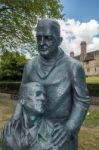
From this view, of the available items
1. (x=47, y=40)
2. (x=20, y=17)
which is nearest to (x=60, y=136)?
(x=47, y=40)

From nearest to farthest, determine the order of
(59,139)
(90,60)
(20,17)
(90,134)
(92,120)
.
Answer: (59,139) < (90,134) < (92,120) < (20,17) < (90,60)

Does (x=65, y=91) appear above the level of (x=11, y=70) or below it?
above

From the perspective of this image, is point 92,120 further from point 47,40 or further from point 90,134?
point 47,40

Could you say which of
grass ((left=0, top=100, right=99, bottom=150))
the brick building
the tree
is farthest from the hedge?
the brick building

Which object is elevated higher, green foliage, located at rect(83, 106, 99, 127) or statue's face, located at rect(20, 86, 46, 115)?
statue's face, located at rect(20, 86, 46, 115)

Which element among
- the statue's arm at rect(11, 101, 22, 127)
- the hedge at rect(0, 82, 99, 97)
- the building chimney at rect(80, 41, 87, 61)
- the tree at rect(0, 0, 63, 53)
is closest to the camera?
the statue's arm at rect(11, 101, 22, 127)

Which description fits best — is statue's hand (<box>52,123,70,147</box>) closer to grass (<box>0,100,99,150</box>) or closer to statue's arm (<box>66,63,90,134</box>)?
statue's arm (<box>66,63,90,134</box>)

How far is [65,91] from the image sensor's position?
3717 millimetres

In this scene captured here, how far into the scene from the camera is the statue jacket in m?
3.67

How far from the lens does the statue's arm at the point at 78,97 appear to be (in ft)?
12.0

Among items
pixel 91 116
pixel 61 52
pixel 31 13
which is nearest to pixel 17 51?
pixel 31 13

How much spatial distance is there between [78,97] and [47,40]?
63 centimetres

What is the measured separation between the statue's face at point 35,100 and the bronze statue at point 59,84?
16 cm

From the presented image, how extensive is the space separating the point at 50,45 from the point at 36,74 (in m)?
0.35
